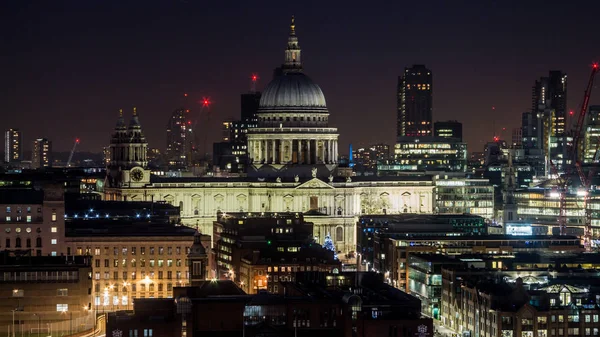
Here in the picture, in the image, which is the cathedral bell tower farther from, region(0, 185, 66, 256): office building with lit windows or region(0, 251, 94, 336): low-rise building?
region(0, 185, 66, 256): office building with lit windows

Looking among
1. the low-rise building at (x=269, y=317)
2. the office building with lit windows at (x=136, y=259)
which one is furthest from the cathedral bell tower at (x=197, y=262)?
the low-rise building at (x=269, y=317)

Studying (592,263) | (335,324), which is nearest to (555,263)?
(592,263)

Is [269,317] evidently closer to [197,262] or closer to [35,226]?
[197,262]

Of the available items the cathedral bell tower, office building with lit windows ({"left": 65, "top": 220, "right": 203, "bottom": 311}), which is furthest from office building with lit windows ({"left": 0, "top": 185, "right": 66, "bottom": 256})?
the cathedral bell tower

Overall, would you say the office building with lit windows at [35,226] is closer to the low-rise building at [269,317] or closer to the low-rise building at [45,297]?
the low-rise building at [45,297]

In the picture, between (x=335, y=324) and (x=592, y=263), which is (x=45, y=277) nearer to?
(x=335, y=324)

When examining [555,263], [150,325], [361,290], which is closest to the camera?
[150,325]

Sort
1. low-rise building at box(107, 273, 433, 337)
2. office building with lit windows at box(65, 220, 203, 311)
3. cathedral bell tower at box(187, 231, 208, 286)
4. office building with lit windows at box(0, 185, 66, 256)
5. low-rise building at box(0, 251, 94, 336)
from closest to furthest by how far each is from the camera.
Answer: low-rise building at box(107, 273, 433, 337) < low-rise building at box(0, 251, 94, 336) < cathedral bell tower at box(187, 231, 208, 286) < office building with lit windows at box(65, 220, 203, 311) < office building with lit windows at box(0, 185, 66, 256)

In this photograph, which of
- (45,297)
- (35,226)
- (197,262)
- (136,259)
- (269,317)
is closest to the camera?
(269,317)

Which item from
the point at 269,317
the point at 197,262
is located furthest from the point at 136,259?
the point at 269,317

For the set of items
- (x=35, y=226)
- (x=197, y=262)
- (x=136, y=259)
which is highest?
(x=35, y=226)

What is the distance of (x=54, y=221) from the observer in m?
198

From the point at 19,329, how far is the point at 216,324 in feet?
77.3

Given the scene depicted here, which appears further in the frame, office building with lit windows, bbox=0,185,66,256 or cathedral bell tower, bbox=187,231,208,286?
office building with lit windows, bbox=0,185,66,256
